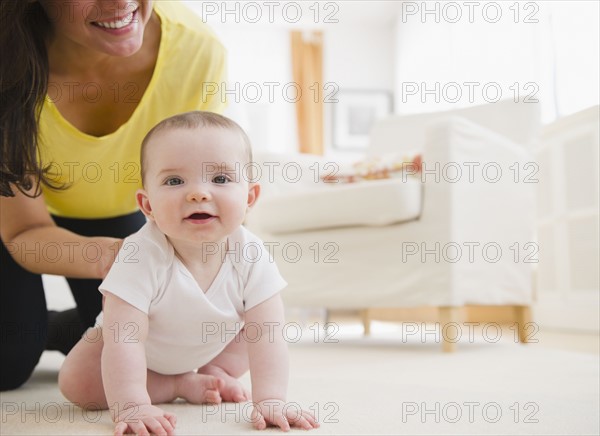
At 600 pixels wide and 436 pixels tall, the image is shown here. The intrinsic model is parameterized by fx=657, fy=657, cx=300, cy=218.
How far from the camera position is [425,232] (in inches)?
74.8

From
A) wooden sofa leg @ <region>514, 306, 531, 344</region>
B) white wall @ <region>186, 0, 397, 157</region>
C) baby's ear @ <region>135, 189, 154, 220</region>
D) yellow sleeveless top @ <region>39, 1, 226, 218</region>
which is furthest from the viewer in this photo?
white wall @ <region>186, 0, 397, 157</region>

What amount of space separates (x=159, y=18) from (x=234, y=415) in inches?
25.9

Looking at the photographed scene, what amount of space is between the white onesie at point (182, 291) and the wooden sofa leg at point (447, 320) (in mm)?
1044

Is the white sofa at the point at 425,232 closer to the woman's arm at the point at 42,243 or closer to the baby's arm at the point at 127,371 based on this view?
the woman's arm at the point at 42,243

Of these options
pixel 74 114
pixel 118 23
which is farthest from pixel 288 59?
pixel 118 23

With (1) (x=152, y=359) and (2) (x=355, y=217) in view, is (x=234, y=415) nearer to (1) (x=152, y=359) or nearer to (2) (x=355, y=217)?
(1) (x=152, y=359)

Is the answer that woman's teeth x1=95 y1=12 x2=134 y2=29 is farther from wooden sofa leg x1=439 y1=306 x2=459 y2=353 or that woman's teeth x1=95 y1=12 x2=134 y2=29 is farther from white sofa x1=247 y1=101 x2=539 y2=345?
wooden sofa leg x1=439 y1=306 x2=459 y2=353

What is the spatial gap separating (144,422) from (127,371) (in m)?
0.07

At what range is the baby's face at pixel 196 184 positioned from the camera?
79 cm

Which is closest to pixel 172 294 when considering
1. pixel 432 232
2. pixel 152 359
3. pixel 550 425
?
pixel 152 359

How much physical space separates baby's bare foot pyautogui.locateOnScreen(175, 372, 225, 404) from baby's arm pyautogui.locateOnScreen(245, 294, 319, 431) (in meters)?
0.15

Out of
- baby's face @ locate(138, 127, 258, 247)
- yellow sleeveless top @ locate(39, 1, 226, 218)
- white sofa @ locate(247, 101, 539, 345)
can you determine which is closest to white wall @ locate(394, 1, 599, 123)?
white sofa @ locate(247, 101, 539, 345)

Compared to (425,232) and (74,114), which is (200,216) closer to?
(74,114)

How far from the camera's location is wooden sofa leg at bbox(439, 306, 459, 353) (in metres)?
1.83
